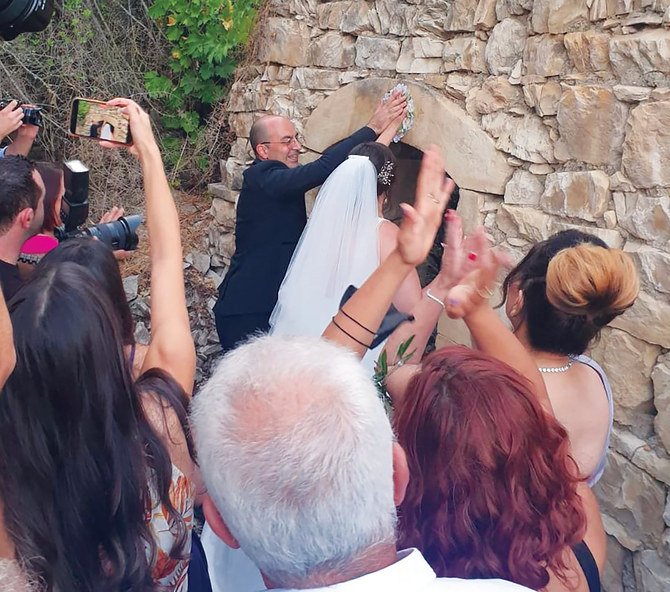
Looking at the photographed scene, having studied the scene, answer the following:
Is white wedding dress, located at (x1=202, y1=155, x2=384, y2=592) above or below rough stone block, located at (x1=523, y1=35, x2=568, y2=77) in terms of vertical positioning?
below

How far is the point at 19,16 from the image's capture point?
1.87 meters

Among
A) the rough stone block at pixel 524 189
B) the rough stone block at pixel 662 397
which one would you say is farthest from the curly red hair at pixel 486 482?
the rough stone block at pixel 524 189

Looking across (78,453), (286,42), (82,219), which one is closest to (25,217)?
(82,219)

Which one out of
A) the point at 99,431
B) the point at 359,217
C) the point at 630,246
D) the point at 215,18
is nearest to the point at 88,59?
the point at 215,18

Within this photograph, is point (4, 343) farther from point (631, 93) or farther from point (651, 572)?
point (651, 572)

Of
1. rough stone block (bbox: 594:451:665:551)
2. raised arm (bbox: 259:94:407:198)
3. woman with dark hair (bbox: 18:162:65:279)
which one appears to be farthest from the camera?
raised arm (bbox: 259:94:407:198)

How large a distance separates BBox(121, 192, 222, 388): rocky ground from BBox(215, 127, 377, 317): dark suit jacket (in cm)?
126

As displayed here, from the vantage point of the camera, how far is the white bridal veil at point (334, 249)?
2932mm

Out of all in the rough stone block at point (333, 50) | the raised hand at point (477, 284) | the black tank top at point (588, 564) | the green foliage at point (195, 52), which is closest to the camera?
the black tank top at point (588, 564)

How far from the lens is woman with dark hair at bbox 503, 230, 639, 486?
1.70 meters

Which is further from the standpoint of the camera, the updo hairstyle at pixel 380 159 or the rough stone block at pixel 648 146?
the updo hairstyle at pixel 380 159

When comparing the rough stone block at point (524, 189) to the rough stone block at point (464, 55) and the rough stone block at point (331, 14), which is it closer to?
the rough stone block at point (464, 55)

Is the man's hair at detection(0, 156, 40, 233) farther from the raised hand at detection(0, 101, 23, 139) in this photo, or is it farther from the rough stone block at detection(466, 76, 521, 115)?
the rough stone block at detection(466, 76, 521, 115)

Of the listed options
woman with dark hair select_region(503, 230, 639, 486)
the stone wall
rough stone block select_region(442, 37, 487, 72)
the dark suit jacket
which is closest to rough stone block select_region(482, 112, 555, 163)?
the stone wall
